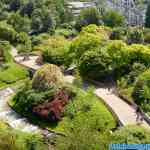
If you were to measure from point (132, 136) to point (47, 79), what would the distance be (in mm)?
10923

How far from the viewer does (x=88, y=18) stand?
196 feet

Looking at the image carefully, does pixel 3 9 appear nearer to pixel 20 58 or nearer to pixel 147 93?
pixel 20 58

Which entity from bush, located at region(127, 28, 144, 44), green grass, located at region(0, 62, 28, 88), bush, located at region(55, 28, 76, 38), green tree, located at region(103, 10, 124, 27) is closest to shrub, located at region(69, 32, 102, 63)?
green grass, located at region(0, 62, 28, 88)

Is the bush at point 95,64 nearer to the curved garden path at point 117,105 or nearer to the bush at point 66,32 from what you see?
the curved garden path at point 117,105

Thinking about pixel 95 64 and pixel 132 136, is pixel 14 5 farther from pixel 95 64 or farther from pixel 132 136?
pixel 132 136

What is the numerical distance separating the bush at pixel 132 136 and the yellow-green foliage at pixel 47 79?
9644mm

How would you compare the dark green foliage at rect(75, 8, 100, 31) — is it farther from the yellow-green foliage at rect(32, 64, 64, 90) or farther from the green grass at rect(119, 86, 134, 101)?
the green grass at rect(119, 86, 134, 101)

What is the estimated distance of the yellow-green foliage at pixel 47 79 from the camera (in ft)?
112

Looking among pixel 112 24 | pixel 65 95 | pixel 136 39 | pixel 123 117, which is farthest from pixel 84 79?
pixel 112 24

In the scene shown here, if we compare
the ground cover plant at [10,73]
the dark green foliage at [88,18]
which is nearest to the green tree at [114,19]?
the dark green foliage at [88,18]

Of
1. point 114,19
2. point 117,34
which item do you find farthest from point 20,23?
point 117,34

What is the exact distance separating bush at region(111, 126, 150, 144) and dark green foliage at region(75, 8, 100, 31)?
1367 inches

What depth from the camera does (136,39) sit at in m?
49.7

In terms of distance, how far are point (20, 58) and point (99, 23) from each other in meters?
16.8
